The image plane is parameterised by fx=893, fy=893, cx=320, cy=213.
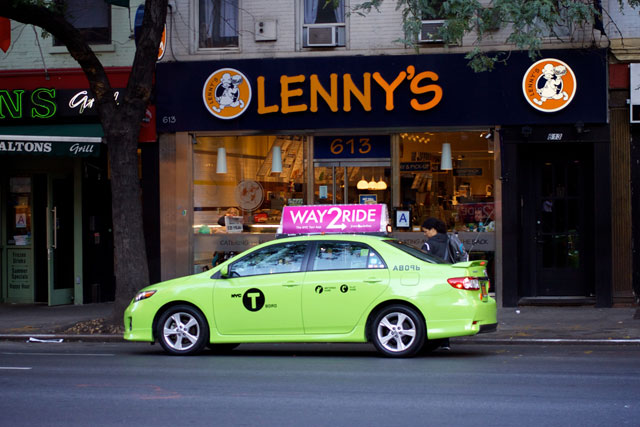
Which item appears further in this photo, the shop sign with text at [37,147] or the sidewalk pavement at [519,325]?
the shop sign with text at [37,147]

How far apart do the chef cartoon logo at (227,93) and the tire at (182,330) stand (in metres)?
6.67

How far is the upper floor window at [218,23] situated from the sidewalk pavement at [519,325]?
5660mm

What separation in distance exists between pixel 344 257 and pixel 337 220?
1.45 meters

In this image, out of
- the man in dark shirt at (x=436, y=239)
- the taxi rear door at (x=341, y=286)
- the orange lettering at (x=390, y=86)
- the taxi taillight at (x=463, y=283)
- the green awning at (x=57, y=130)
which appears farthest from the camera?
the green awning at (x=57, y=130)

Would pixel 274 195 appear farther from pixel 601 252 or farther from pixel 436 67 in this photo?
pixel 601 252

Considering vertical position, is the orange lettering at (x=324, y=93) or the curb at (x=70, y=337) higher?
the orange lettering at (x=324, y=93)

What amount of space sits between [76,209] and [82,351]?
258 inches

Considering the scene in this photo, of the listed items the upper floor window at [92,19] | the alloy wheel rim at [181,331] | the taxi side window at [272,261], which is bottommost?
the alloy wheel rim at [181,331]

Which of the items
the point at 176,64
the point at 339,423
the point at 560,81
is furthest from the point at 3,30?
the point at 339,423

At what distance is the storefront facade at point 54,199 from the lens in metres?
17.6

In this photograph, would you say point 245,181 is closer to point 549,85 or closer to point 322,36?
point 322,36

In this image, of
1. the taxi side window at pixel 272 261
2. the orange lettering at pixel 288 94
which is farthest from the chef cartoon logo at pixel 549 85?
the taxi side window at pixel 272 261

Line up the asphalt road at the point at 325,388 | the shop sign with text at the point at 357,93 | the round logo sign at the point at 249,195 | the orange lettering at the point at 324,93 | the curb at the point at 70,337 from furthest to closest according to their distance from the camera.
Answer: the round logo sign at the point at 249,195, the orange lettering at the point at 324,93, the shop sign with text at the point at 357,93, the curb at the point at 70,337, the asphalt road at the point at 325,388

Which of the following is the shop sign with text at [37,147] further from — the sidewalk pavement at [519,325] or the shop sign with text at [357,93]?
the sidewalk pavement at [519,325]
